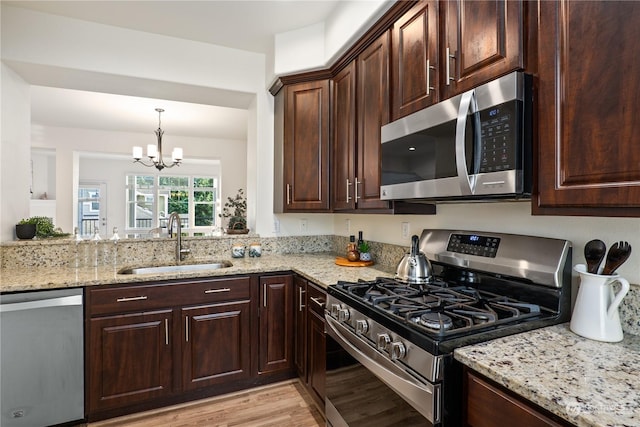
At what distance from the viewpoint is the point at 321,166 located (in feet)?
8.10

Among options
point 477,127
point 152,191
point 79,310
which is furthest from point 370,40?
point 152,191

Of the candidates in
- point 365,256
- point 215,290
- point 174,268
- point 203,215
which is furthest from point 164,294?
point 203,215

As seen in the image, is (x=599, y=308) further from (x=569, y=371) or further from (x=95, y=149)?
(x=95, y=149)

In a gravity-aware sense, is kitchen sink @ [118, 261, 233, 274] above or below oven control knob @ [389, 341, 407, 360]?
above

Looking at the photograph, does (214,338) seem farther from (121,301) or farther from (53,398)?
(53,398)

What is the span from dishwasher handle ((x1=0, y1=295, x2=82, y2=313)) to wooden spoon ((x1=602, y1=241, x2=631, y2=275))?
8.11 ft

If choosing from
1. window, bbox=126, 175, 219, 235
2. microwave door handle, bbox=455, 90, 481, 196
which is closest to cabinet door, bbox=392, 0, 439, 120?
microwave door handle, bbox=455, 90, 481, 196

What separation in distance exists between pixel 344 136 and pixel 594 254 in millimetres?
1553

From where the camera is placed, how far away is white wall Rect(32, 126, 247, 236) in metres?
5.20

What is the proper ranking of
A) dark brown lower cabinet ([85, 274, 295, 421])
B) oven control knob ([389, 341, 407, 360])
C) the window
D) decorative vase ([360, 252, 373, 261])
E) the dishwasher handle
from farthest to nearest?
the window < decorative vase ([360, 252, 373, 261]) < dark brown lower cabinet ([85, 274, 295, 421]) < the dishwasher handle < oven control knob ([389, 341, 407, 360])

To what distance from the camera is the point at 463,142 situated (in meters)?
1.24

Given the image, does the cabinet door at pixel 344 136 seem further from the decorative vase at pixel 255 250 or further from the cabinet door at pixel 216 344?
the cabinet door at pixel 216 344

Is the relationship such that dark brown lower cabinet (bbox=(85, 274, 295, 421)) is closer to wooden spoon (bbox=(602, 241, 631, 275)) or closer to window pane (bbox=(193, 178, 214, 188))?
wooden spoon (bbox=(602, 241, 631, 275))

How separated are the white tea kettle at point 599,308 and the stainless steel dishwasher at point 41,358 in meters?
2.39
